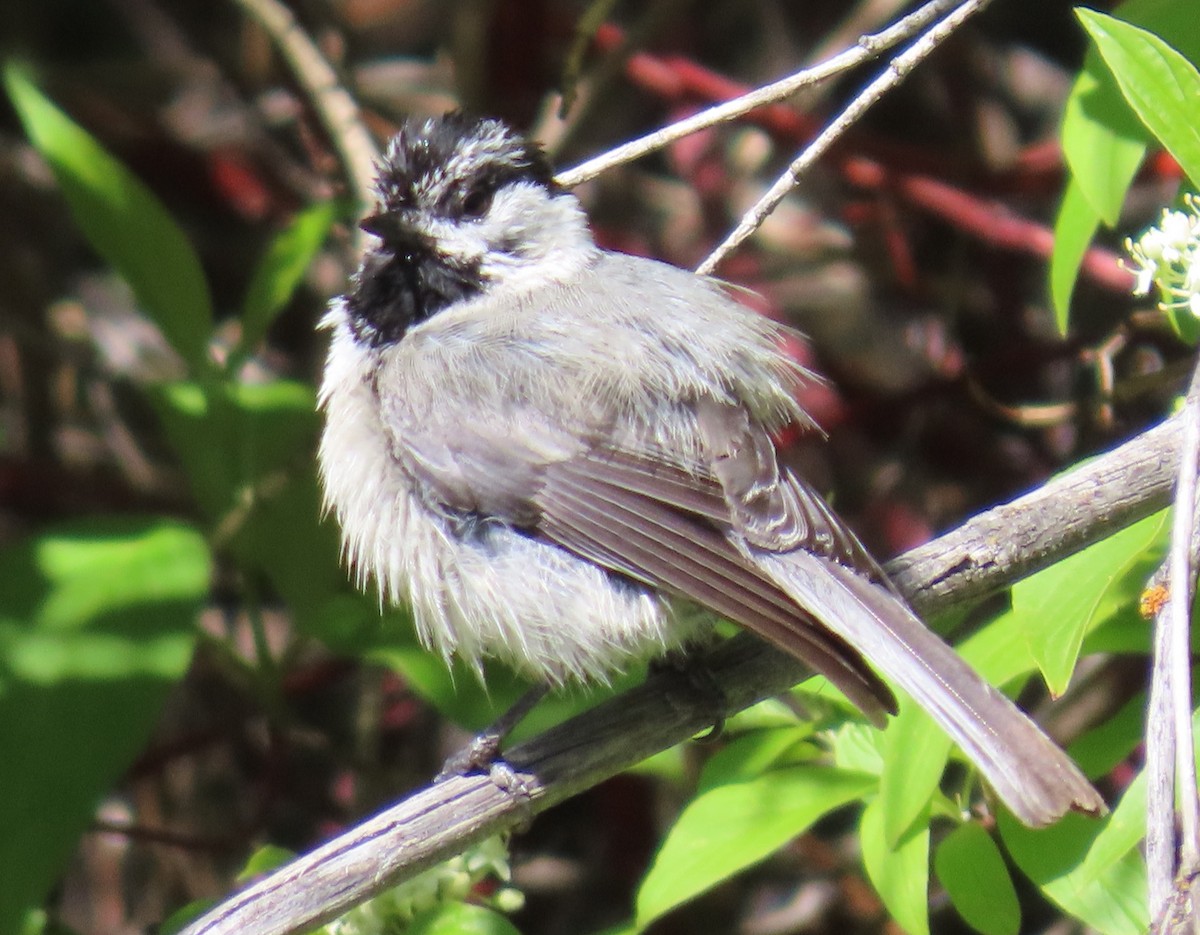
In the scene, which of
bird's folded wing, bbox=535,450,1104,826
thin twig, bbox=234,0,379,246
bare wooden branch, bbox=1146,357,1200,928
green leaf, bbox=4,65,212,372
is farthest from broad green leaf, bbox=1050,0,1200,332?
thin twig, bbox=234,0,379,246

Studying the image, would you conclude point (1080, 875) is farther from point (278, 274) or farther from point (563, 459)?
point (278, 274)

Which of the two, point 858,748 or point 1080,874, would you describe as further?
point 858,748

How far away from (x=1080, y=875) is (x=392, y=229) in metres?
1.70

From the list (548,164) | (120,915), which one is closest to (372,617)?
(548,164)

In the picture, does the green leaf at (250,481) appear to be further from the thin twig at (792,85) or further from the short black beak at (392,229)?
the thin twig at (792,85)

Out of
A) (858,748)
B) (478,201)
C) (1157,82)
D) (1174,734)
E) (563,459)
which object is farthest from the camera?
(478,201)

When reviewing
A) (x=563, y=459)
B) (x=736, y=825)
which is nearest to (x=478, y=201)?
(x=563, y=459)

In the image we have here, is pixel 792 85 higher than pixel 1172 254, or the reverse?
pixel 792 85

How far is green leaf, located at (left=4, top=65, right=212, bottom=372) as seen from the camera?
2840mm

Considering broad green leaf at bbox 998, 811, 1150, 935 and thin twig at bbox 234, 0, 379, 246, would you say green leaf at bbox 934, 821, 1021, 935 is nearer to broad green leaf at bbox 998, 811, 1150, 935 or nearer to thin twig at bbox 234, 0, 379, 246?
broad green leaf at bbox 998, 811, 1150, 935

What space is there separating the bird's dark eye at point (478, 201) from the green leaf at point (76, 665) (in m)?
0.85

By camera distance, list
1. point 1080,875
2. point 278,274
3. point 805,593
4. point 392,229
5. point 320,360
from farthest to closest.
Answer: point 320,360 < point 278,274 < point 392,229 < point 805,593 < point 1080,875

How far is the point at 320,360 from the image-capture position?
4.43 meters

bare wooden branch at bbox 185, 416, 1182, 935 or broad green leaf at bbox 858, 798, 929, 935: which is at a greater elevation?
bare wooden branch at bbox 185, 416, 1182, 935
